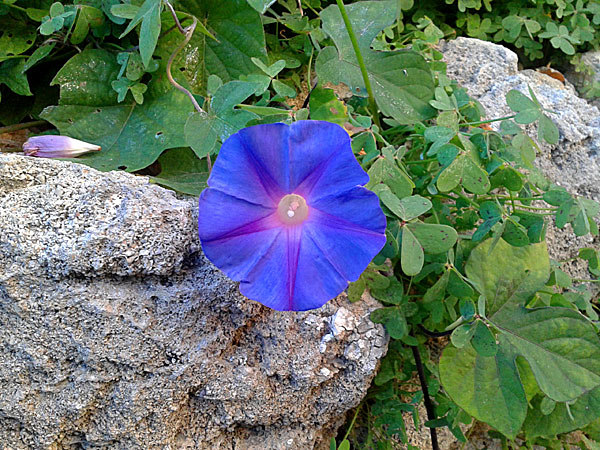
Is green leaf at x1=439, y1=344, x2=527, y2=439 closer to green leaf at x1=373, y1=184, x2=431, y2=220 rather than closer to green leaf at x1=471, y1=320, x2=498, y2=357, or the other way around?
green leaf at x1=471, y1=320, x2=498, y2=357

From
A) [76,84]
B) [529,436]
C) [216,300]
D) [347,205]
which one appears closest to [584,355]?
[529,436]

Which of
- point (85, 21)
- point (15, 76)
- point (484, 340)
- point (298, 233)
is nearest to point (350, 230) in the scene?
point (298, 233)

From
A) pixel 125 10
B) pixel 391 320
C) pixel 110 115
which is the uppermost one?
pixel 125 10

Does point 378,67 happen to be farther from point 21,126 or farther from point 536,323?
point 21,126

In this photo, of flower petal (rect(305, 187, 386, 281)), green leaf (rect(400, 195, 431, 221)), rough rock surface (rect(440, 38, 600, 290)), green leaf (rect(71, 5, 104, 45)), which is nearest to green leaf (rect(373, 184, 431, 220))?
green leaf (rect(400, 195, 431, 221))

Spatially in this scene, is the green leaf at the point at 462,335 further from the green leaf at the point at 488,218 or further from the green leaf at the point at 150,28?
the green leaf at the point at 150,28

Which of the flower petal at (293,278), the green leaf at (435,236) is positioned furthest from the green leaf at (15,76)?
the green leaf at (435,236)

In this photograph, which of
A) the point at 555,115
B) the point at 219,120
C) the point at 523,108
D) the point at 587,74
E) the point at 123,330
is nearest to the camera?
the point at 123,330
